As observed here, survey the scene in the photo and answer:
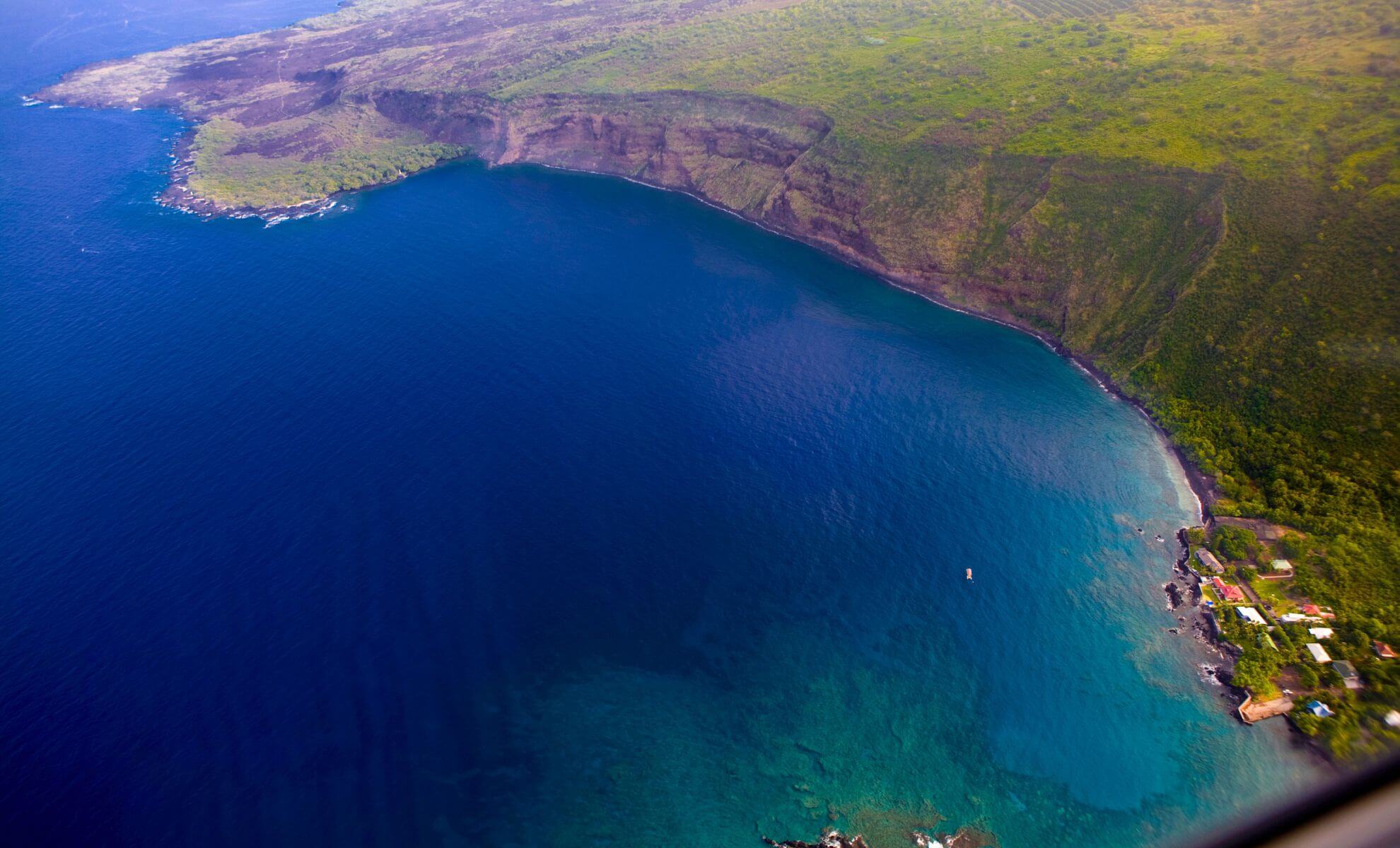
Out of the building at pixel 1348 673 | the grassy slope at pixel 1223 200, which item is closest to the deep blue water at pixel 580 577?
the building at pixel 1348 673

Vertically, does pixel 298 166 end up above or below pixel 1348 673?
above

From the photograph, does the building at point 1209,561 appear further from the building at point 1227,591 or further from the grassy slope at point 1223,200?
the grassy slope at point 1223,200

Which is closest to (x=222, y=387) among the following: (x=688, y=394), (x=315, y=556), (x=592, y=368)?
(x=315, y=556)

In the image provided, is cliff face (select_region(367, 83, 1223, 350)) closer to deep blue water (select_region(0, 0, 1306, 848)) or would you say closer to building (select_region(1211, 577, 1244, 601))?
deep blue water (select_region(0, 0, 1306, 848))

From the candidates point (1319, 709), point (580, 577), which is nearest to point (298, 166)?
point (580, 577)

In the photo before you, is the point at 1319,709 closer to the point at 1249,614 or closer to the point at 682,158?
the point at 1249,614

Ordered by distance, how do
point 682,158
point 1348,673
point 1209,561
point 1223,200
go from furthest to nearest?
point 682,158
point 1223,200
point 1209,561
point 1348,673

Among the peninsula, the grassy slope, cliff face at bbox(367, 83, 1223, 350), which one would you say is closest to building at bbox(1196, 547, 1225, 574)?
the peninsula

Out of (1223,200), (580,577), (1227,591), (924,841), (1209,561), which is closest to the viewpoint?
(924,841)

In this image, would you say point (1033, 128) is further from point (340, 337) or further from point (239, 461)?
point (239, 461)
